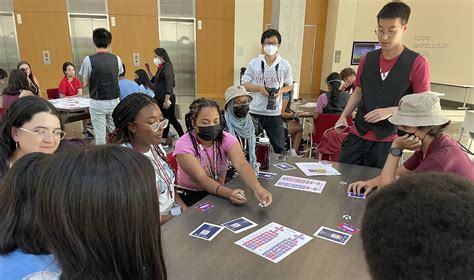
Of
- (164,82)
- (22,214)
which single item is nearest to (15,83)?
(164,82)

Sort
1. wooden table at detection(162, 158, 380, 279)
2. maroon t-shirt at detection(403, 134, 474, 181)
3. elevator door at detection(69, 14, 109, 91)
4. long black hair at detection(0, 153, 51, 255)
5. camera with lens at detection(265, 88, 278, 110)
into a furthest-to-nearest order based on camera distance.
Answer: elevator door at detection(69, 14, 109, 91), camera with lens at detection(265, 88, 278, 110), maroon t-shirt at detection(403, 134, 474, 181), wooden table at detection(162, 158, 380, 279), long black hair at detection(0, 153, 51, 255)

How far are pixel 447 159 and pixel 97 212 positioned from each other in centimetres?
149

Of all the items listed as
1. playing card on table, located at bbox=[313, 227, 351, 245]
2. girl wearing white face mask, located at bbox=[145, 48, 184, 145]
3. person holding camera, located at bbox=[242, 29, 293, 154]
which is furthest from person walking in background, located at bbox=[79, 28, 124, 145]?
playing card on table, located at bbox=[313, 227, 351, 245]

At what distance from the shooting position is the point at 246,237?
136 cm

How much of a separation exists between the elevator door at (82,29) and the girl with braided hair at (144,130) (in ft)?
25.4

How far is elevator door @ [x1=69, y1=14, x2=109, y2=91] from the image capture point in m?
8.45

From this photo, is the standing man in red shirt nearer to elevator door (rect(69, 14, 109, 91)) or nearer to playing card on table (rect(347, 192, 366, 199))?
playing card on table (rect(347, 192, 366, 199))

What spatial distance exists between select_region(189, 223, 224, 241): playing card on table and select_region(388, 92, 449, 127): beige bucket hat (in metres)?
1.07

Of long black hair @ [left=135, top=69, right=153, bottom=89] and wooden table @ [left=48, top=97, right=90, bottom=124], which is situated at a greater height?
long black hair @ [left=135, top=69, right=153, bottom=89]

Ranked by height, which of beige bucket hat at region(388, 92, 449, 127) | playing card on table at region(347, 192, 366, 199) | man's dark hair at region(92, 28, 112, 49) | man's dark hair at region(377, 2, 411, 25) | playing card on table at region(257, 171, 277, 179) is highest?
man's dark hair at region(377, 2, 411, 25)

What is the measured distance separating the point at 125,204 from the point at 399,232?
57 centimetres

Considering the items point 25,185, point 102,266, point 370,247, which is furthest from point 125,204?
point 370,247

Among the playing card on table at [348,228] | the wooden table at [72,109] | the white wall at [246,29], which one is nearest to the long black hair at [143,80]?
the wooden table at [72,109]

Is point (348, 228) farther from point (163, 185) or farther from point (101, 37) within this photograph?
point (101, 37)
